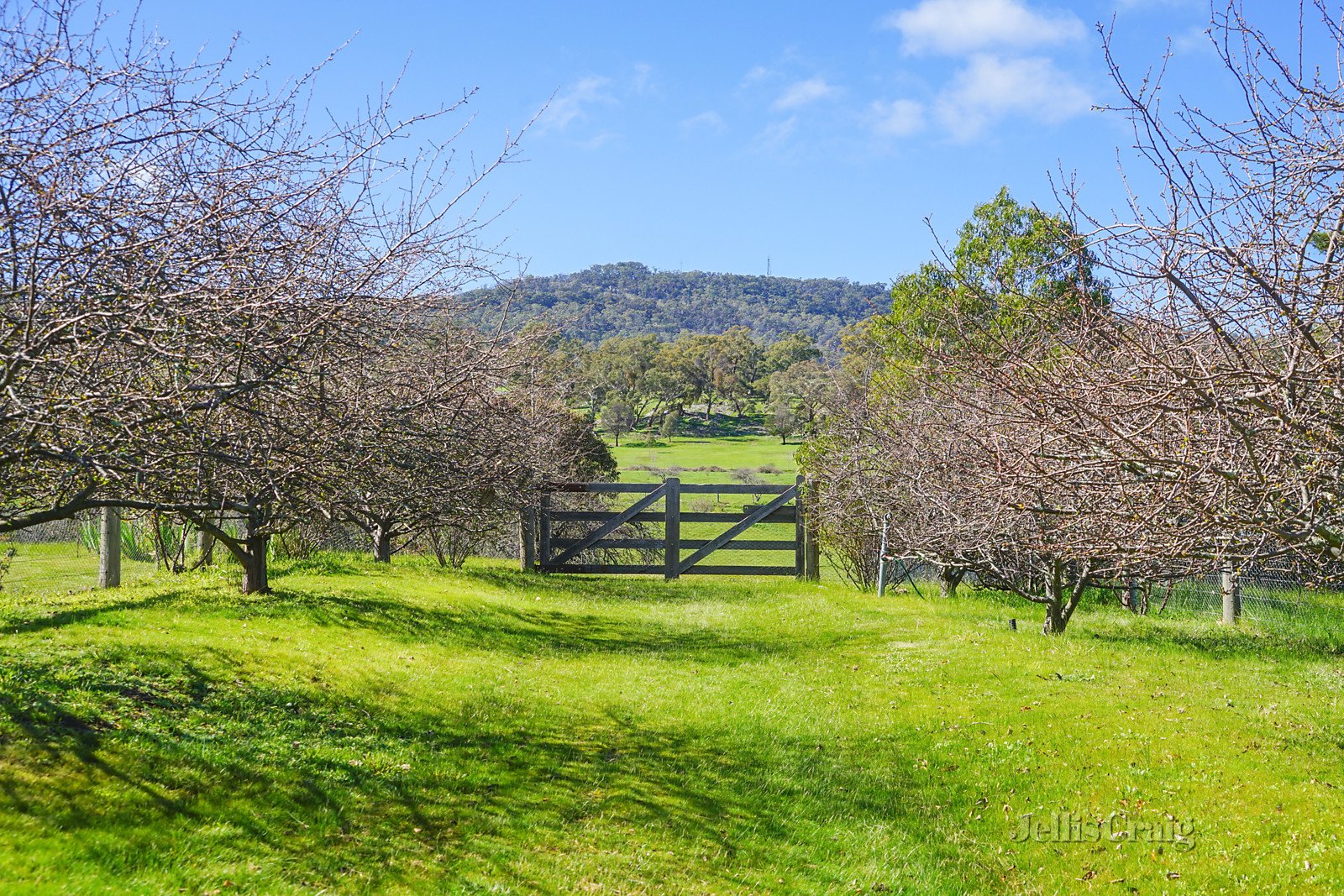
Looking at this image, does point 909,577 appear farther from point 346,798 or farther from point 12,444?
point 12,444

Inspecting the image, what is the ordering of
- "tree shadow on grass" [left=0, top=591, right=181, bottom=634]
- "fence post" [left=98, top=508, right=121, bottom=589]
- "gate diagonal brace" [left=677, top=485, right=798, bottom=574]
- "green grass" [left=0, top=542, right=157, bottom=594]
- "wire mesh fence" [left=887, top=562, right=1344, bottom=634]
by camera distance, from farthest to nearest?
"gate diagonal brace" [left=677, top=485, right=798, bottom=574] → "green grass" [left=0, top=542, right=157, bottom=594] → "wire mesh fence" [left=887, top=562, right=1344, bottom=634] → "fence post" [left=98, top=508, right=121, bottom=589] → "tree shadow on grass" [left=0, top=591, right=181, bottom=634]

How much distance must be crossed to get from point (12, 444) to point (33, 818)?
168 cm

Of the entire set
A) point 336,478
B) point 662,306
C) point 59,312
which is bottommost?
point 336,478

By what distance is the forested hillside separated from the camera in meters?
104

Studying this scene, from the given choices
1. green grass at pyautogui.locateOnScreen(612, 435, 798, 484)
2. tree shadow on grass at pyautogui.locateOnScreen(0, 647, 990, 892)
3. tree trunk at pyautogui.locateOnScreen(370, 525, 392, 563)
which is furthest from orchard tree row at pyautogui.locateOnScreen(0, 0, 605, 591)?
green grass at pyautogui.locateOnScreen(612, 435, 798, 484)

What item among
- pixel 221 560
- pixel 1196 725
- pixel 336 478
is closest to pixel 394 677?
pixel 336 478

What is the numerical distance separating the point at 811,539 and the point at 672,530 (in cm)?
252

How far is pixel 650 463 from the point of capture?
44.4 meters

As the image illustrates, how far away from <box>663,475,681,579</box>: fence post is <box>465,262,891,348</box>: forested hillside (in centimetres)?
7456

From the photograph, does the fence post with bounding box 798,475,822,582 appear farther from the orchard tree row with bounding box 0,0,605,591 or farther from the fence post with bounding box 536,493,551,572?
the orchard tree row with bounding box 0,0,605,591

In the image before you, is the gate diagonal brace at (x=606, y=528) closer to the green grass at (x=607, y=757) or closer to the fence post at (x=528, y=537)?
the fence post at (x=528, y=537)

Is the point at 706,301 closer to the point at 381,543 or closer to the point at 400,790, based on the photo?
the point at 381,543

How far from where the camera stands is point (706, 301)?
126m

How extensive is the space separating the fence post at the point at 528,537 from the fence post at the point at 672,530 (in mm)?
2362
